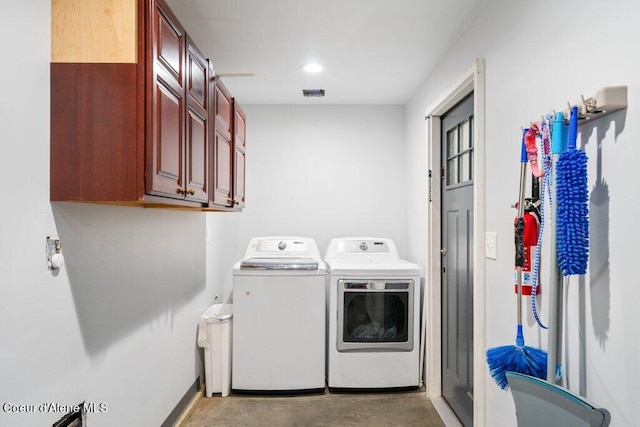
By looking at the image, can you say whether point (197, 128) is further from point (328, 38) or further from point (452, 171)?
point (452, 171)

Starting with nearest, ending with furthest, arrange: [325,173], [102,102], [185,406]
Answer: [102,102], [185,406], [325,173]

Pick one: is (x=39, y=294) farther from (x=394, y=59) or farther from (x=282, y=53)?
(x=394, y=59)

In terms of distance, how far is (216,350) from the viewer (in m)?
2.89

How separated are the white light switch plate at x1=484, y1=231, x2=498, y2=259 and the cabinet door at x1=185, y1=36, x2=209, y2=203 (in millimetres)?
1376

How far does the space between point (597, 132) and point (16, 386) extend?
1842 millimetres

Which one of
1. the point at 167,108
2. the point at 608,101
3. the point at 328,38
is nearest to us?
the point at 608,101

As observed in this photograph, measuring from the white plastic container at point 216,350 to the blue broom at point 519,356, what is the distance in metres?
1.98

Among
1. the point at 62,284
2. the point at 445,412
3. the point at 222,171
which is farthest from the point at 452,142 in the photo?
the point at 62,284

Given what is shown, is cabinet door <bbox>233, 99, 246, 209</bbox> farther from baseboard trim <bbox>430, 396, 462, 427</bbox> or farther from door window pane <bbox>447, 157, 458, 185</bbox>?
baseboard trim <bbox>430, 396, 462, 427</bbox>

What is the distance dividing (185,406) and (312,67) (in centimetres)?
242

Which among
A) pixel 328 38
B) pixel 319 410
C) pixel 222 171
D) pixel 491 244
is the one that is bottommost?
pixel 319 410

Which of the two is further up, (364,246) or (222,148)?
(222,148)

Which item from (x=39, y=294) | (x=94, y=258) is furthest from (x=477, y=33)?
(x=39, y=294)

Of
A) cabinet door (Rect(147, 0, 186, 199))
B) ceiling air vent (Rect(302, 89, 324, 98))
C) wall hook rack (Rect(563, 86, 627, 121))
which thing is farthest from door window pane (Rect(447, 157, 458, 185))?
cabinet door (Rect(147, 0, 186, 199))
